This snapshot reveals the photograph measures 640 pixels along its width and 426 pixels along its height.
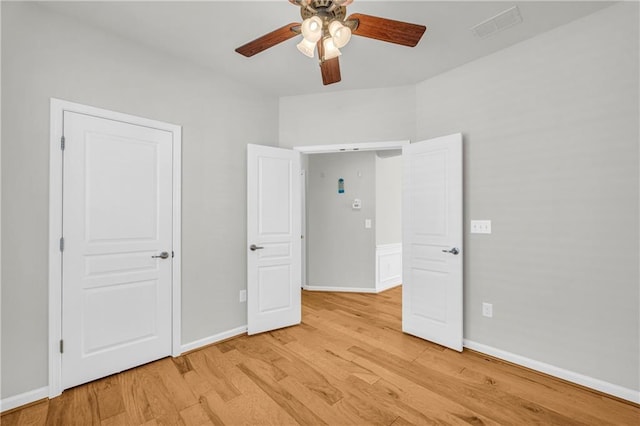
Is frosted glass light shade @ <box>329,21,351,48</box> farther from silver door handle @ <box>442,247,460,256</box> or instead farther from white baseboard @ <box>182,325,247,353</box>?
white baseboard @ <box>182,325,247,353</box>

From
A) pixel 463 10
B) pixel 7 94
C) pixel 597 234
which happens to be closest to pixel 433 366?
pixel 597 234

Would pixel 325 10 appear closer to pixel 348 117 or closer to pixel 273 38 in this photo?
pixel 273 38

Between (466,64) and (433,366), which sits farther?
(466,64)

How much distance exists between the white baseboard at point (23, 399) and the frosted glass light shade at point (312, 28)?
2919 millimetres

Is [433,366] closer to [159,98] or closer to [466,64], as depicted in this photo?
[466,64]

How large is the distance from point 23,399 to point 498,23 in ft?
14.2

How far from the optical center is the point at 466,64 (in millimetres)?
2814

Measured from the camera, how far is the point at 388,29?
1.63 m

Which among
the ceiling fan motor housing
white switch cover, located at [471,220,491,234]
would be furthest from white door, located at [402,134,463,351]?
the ceiling fan motor housing

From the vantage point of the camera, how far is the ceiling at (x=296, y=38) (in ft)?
6.71

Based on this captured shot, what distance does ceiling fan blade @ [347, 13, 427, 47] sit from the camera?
157 centimetres

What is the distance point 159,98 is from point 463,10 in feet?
8.49

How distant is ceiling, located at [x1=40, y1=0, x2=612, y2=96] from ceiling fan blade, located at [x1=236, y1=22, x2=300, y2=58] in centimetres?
40

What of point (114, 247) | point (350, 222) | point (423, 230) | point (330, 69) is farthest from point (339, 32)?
point (350, 222)
